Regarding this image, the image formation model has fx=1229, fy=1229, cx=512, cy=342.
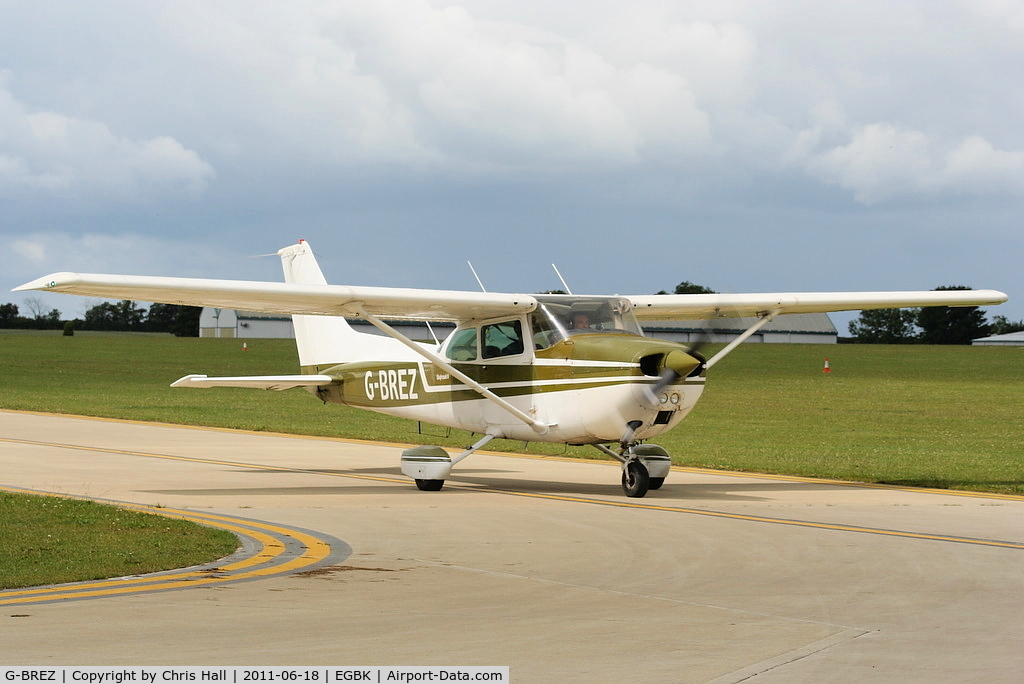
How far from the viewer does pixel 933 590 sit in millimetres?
9000

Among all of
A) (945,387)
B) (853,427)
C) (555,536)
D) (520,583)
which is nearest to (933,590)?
(520,583)

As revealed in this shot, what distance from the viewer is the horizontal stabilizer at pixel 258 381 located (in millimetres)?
18312

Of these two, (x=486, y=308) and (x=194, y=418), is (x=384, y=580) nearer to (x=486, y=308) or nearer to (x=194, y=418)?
(x=486, y=308)

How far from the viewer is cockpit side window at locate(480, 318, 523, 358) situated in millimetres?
16797

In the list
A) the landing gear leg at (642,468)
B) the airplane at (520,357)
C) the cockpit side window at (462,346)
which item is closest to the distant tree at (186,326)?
the airplane at (520,357)

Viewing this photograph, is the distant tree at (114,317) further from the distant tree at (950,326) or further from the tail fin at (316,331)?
the tail fin at (316,331)

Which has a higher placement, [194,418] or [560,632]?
[194,418]

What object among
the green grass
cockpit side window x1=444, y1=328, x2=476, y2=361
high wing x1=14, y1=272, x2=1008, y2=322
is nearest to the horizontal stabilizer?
high wing x1=14, y1=272, x2=1008, y2=322

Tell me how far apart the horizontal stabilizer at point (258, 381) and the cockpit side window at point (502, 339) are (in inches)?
122

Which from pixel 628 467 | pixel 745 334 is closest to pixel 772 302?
pixel 745 334

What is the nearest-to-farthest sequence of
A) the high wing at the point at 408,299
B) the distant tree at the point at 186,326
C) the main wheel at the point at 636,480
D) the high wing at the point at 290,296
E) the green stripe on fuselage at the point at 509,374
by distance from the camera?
the high wing at the point at 290,296 → the high wing at the point at 408,299 → the green stripe on fuselage at the point at 509,374 → the main wheel at the point at 636,480 → the distant tree at the point at 186,326

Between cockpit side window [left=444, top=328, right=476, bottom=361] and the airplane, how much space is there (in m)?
0.02

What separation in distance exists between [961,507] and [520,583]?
7.63 m

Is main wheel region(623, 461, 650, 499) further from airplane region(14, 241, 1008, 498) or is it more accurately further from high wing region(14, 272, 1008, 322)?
high wing region(14, 272, 1008, 322)
